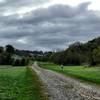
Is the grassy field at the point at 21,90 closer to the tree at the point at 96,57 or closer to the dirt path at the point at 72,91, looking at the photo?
the dirt path at the point at 72,91

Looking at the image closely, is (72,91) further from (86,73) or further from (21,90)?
(86,73)

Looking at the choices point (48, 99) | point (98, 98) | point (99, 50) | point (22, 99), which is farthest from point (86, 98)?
point (99, 50)

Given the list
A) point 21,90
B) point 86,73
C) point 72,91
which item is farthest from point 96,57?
point 72,91

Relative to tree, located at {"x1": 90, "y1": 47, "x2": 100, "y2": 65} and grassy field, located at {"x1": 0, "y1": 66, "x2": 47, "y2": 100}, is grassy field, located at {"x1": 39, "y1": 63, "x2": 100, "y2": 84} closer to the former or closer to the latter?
grassy field, located at {"x1": 0, "y1": 66, "x2": 47, "y2": 100}

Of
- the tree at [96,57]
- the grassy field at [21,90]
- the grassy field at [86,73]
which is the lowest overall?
the grassy field at [21,90]

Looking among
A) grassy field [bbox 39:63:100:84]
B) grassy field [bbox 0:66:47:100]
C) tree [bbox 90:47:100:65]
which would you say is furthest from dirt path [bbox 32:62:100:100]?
tree [bbox 90:47:100:65]

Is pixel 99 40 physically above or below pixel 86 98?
above

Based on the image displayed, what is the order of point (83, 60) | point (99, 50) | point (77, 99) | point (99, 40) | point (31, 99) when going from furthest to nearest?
point (83, 60) → point (99, 40) → point (99, 50) → point (31, 99) → point (77, 99)

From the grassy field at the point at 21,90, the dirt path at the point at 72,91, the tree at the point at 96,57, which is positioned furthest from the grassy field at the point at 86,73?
the tree at the point at 96,57

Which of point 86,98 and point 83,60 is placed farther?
point 83,60

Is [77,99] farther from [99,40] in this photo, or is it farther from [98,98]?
[99,40]

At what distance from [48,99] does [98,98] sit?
332 centimetres

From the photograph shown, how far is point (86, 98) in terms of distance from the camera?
26172mm

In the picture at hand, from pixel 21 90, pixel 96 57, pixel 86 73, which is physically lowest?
pixel 21 90
